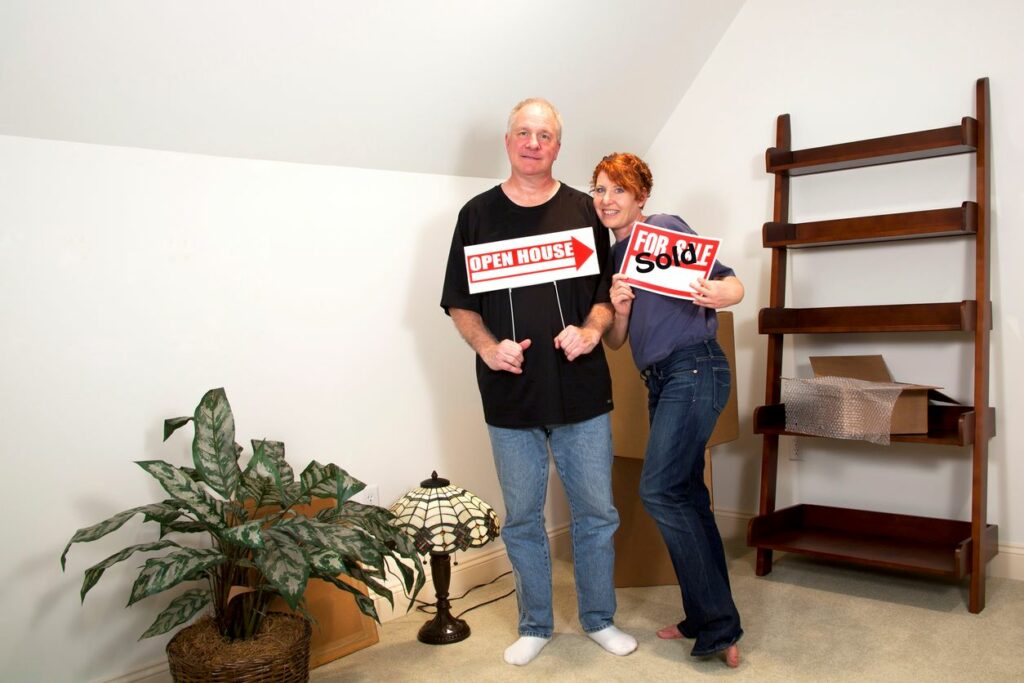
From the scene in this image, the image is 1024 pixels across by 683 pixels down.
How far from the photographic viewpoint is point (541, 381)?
2.10 metres

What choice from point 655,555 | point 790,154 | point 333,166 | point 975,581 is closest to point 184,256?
point 333,166

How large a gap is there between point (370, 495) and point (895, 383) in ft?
5.16

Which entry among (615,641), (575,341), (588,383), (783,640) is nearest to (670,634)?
(615,641)

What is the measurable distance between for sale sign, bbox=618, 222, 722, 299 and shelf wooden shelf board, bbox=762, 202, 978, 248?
32.9 inches

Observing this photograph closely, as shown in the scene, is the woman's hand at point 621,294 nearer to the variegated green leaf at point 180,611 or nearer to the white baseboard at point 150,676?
the variegated green leaf at point 180,611

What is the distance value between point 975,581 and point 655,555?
34.6 inches

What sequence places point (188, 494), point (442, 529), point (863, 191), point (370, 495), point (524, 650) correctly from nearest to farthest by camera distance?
point (188, 494), point (524, 650), point (442, 529), point (370, 495), point (863, 191)

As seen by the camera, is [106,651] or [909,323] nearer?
[106,651]

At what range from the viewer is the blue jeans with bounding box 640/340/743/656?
2.02 meters

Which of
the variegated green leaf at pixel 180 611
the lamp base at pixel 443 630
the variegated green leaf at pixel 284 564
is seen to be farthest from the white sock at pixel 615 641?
the variegated green leaf at pixel 180 611

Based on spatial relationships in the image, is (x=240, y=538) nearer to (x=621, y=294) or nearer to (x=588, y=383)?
(x=588, y=383)

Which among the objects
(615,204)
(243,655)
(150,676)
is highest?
(615,204)

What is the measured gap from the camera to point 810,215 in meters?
2.96

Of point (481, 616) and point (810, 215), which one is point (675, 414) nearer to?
point (481, 616)
